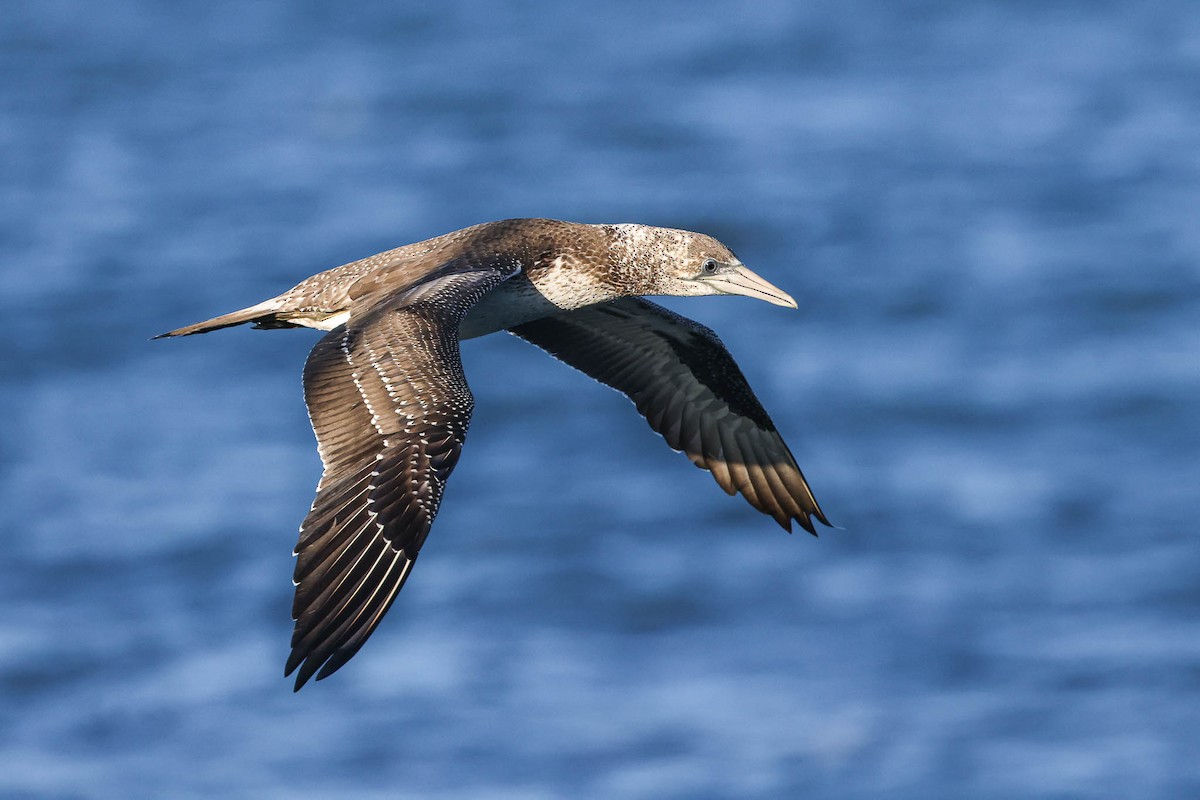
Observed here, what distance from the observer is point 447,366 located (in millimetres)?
13430

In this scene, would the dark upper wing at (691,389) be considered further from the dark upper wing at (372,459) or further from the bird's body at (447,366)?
the dark upper wing at (372,459)

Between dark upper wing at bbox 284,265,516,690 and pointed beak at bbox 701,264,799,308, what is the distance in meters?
2.57

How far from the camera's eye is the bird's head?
51.3ft

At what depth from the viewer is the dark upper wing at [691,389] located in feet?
55.4

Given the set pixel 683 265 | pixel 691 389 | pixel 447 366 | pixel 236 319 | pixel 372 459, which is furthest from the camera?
pixel 691 389

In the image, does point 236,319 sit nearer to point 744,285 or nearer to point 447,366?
point 447,366

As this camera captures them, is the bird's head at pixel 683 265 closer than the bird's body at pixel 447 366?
No

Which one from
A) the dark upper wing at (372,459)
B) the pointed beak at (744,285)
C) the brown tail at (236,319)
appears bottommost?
the dark upper wing at (372,459)

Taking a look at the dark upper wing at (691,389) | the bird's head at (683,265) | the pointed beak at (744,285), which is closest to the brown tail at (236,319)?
the dark upper wing at (691,389)

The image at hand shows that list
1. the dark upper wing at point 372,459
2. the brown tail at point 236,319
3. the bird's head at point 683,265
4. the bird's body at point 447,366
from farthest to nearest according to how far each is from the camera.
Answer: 1. the bird's head at point 683,265
2. the brown tail at point 236,319
3. the bird's body at point 447,366
4. the dark upper wing at point 372,459

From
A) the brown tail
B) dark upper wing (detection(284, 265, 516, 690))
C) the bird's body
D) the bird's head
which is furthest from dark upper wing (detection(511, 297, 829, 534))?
dark upper wing (detection(284, 265, 516, 690))

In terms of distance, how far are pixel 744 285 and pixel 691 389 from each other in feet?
4.95

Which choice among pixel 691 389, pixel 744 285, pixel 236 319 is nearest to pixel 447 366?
pixel 236 319

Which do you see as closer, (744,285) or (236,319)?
(236,319)
